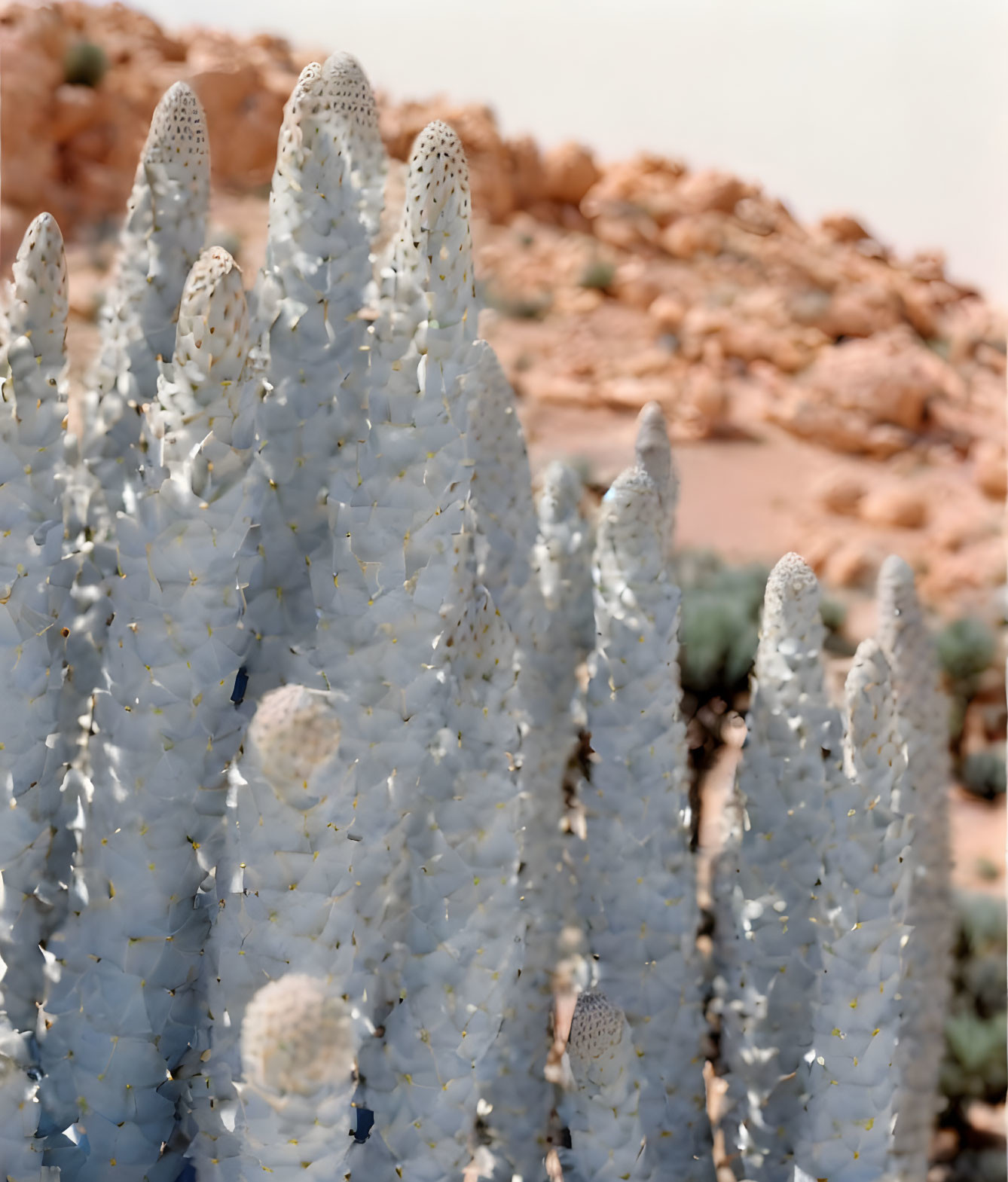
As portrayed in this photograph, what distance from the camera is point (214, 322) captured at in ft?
5.58

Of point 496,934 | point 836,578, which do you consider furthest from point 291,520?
point 836,578

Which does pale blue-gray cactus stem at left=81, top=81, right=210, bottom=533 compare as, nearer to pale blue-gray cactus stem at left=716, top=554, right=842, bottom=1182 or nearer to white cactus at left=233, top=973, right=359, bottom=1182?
white cactus at left=233, top=973, right=359, bottom=1182

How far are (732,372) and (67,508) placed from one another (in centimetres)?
2101

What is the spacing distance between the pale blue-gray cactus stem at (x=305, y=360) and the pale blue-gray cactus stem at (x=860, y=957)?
0.97m

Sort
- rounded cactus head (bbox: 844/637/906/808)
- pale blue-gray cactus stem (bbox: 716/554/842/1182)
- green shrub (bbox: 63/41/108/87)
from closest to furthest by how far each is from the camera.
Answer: rounded cactus head (bbox: 844/637/906/808)
pale blue-gray cactus stem (bbox: 716/554/842/1182)
green shrub (bbox: 63/41/108/87)

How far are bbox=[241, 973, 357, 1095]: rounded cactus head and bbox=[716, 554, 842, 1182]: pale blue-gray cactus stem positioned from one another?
119 cm

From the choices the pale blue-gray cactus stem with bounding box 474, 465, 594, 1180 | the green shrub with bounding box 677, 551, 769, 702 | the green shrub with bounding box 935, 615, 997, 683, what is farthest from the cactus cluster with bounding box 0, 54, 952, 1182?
the green shrub with bounding box 935, 615, 997, 683

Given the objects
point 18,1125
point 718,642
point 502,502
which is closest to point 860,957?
point 502,502

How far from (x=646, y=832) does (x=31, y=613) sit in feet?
3.92

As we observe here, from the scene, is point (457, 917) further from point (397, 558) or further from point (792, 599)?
point (792, 599)

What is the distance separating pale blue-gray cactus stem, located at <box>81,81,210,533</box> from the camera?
2340mm

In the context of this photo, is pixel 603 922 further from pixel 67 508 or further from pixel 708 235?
pixel 708 235

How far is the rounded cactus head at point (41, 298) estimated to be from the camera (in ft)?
6.45

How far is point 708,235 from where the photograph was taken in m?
27.7
